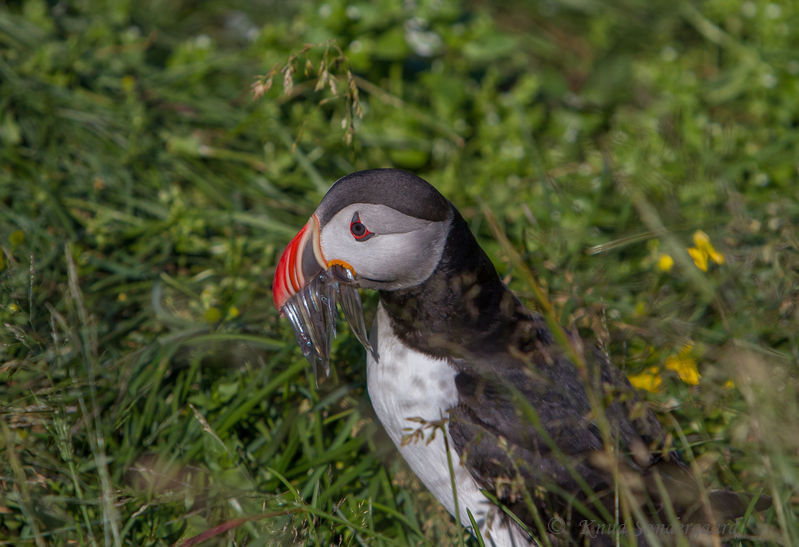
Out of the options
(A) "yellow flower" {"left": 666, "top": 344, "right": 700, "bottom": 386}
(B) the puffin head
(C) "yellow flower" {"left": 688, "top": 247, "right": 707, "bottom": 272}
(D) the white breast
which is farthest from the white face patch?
(C) "yellow flower" {"left": 688, "top": 247, "right": 707, "bottom": 272}

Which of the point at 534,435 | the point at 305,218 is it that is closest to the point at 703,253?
the point at 534,435

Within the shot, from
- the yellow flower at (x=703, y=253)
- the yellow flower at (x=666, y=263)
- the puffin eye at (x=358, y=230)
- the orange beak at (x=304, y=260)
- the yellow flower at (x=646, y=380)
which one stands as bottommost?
the yellow flower at (x=646, y=380)

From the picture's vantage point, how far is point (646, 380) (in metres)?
3.08

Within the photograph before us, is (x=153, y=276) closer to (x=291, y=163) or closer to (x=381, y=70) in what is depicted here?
(x=291, y=163)

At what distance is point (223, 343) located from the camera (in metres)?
3.15

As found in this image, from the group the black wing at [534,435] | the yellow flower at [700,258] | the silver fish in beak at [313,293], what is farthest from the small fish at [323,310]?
the yellow flower at [700,258]

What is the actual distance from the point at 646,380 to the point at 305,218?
1.94 meters

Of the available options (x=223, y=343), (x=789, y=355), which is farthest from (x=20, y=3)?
(x=789, y=355)

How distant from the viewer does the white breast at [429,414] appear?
2514 mm

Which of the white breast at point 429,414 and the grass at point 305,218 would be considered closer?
the white breast at point 429,414

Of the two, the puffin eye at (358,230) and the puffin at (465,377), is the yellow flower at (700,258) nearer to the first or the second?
the puffin at (465,377)

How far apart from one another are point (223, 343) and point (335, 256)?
3.10 feet

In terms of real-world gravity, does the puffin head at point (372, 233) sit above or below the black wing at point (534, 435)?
above

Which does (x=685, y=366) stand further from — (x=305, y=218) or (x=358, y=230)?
(x=305, y=218)
